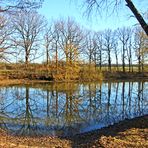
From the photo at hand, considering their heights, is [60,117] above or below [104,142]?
below

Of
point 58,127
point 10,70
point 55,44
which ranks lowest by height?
point 58,127

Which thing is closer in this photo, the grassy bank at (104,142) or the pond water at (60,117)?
the grassy bank at (104,142)

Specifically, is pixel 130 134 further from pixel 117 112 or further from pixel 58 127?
pixel 117 112

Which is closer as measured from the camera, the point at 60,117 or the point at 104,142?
the point at 104,142

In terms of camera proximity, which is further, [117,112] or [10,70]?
[10,70]

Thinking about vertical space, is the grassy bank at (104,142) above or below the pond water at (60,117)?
above

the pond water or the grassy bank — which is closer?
the grassy bank

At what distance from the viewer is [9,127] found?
54.5 ft

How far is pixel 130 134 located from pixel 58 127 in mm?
5923

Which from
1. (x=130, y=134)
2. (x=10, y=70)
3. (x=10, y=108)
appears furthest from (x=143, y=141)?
(x=10, y=70)

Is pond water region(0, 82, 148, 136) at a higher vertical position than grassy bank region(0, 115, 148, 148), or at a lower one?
lower

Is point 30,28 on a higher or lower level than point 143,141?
higher

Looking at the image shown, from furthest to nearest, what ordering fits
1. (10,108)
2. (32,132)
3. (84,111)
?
(10,108) < (84,111) < (32,132)

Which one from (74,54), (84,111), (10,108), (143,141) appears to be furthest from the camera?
(74,54)
